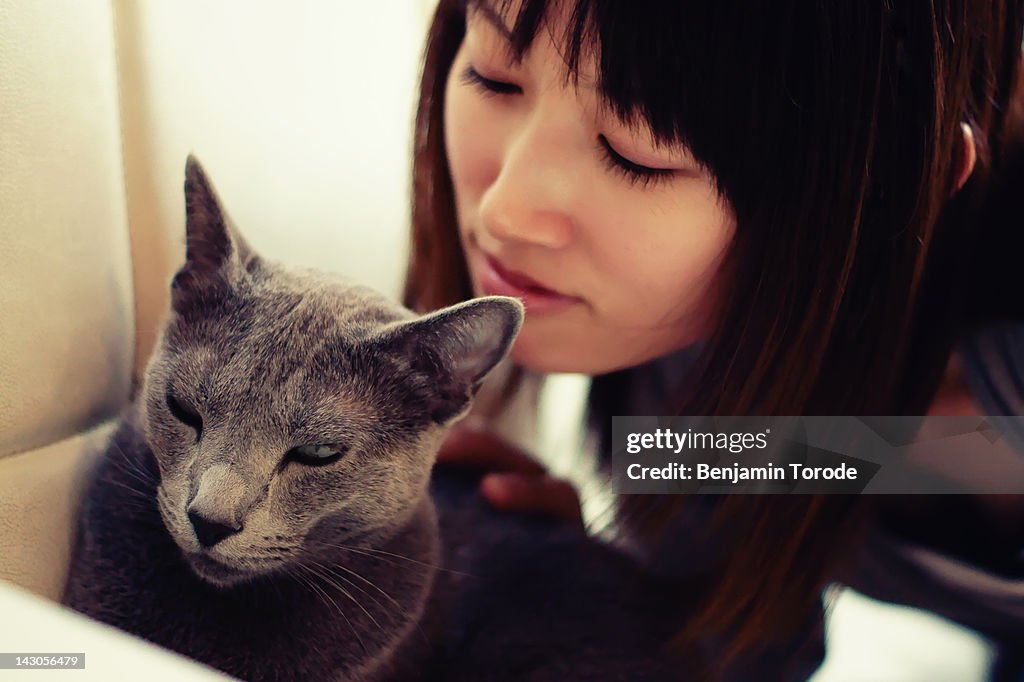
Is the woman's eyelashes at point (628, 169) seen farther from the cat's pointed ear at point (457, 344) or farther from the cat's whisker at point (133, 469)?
the cat's whisker at point (133, 469)

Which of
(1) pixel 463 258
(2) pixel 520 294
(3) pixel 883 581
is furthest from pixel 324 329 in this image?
(3) pixel 883 581

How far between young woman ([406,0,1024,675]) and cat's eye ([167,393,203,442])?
11.9 inches

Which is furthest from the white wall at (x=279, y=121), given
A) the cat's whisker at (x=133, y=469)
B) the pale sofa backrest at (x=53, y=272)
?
the cat's whisker at (x=133, y=469)

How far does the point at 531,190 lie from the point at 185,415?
35cm

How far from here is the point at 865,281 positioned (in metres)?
0.78

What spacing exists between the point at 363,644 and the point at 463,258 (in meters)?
0.46

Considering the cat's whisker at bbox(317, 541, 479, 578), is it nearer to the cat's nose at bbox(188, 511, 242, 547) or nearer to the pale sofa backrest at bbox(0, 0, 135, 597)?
the cat's nose at bbox(188, 511, 242, 547)

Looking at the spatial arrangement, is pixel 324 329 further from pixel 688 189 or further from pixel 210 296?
pixel 688 189

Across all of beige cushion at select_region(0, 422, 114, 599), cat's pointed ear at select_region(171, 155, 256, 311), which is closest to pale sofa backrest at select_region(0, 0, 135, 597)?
beige cushion at select_region(0, 422, 114, 599)

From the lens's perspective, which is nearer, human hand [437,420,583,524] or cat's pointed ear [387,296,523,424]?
cat's pointed ear [387,296,523,424]

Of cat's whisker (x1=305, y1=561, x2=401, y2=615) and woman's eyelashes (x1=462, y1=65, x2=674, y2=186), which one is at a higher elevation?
woman's eyelashes (x1=462, y1=65, x2=674, y2=186)

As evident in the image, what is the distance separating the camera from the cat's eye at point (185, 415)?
0.60 m

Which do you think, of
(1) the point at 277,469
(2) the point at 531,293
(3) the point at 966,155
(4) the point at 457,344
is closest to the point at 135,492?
(1) the point at 277,469

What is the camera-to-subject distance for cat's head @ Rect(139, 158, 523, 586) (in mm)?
569
